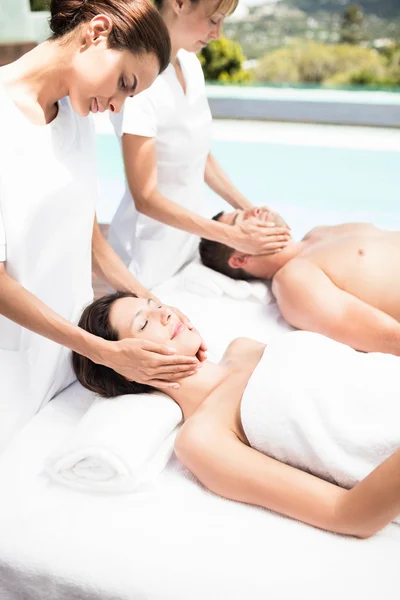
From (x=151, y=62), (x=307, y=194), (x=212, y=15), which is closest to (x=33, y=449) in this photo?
(x=151, y=62)

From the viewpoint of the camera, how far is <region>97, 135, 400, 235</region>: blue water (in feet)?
16.1

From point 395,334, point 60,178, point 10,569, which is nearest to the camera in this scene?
point 10,569

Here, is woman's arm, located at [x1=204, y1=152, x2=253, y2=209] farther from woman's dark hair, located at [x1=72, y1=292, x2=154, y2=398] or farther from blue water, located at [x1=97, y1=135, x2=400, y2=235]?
blue water, located at [x1=97, y1=135, x2=400, y2=235]

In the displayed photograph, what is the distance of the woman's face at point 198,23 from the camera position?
1.98 metres

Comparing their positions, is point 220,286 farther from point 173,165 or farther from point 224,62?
point 224,62

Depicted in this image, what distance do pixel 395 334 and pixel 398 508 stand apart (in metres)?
0.82

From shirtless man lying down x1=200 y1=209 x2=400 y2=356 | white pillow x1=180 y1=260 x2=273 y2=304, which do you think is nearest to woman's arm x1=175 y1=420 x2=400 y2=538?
shirtless man lying down x1=200 y1=209 x2=400 y2=356

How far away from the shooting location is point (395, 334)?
1942 millimetres

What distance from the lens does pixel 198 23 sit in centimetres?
201

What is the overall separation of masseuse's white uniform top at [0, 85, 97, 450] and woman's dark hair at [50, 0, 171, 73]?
0.20 meters

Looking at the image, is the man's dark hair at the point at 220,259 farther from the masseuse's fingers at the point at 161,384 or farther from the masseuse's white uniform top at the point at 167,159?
the masseuse's fingers at the point at 161,384

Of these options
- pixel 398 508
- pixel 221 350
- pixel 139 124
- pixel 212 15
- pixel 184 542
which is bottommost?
pixel 221 350

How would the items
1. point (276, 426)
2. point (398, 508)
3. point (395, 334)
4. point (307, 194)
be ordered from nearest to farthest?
point (398, 508) < point (276, 426) < point (395, 334) < point (307, 194)

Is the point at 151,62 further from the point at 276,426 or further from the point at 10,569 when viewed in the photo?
the point at 10,569
